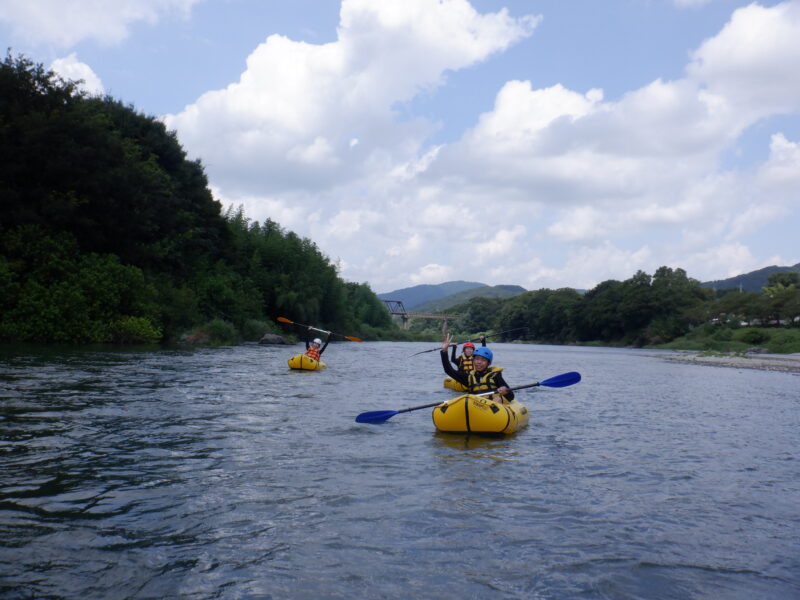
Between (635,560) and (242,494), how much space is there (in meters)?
3.38

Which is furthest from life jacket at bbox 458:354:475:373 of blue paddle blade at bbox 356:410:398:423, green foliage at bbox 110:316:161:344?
green foliage at bbox 110:316:161:344

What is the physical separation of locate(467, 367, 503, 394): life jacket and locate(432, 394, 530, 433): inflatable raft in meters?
1.11

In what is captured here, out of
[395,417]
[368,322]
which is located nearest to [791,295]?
[368,322]

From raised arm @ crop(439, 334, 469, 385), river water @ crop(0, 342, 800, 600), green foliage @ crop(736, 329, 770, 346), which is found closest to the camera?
river water @ crop(0, 342, 800, 600)

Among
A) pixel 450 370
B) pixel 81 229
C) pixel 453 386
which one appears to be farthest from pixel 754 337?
pixel 450 370

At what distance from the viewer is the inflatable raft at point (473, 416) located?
9.20 m

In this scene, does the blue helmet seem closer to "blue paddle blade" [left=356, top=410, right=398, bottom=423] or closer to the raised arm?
the raised arm

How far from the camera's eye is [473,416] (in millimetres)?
9203

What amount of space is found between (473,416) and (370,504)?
3765 millimetres

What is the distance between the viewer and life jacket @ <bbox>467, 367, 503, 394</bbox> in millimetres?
10539

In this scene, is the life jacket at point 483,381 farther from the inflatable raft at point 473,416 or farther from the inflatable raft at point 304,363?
the inflatable raft at point 304,363

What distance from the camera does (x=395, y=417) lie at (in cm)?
1139

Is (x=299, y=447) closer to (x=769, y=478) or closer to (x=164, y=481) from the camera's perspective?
(x=164, y=481)

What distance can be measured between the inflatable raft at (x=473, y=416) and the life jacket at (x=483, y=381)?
1107 millimetres
